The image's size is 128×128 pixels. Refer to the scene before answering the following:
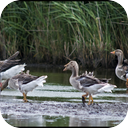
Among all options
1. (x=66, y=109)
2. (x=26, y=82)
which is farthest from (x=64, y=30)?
(x=66, y=109)

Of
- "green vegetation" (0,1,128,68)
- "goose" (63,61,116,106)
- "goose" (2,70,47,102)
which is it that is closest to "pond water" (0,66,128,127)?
"goose" (2,70,47,102)

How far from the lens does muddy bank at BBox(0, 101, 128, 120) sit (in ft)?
22.9

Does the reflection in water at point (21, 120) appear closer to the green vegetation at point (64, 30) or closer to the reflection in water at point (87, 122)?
the reflection in water at point (87, 122)

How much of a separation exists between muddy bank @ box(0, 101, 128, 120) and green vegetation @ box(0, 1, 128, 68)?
7.48 m

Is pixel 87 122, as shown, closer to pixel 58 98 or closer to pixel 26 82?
pixel 58 98

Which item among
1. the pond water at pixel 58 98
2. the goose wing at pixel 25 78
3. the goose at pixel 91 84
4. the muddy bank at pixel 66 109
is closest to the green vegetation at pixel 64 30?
the pond water at pixel 58 98

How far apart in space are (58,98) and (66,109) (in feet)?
5.20

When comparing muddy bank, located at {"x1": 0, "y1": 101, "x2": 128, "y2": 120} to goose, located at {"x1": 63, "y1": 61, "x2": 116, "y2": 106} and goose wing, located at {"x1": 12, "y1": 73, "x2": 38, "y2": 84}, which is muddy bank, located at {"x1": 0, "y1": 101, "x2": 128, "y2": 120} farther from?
goose wing, located at {"x1": 12, "y1": 73, "x2": 38, "y2": 84}

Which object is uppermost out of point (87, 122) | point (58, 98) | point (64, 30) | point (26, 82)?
point (64, 30)

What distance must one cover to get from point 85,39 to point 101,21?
1159 mm

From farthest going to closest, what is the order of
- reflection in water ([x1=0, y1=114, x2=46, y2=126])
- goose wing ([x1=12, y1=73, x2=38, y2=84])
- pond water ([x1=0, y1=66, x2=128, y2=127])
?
goose wing ([x1=12, y1=73, x2=38, y2=84]) → pond water ([x1=0, y1=66, x2=128, y2=127]) → reflection in water ([x1=0, y1=114, x2=46, y2=126])

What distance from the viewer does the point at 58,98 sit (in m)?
8.99

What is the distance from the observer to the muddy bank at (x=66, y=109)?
22.9ft

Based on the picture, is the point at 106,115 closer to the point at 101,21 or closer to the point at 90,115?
the point at 90,115
